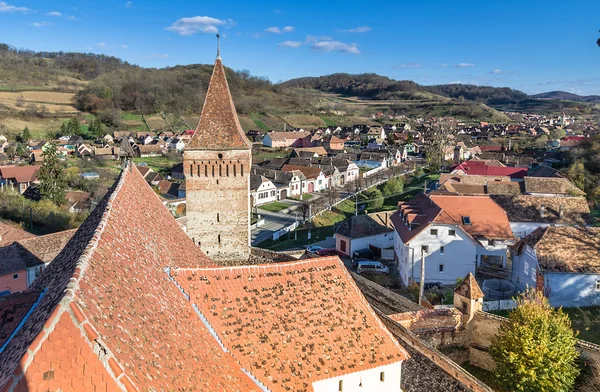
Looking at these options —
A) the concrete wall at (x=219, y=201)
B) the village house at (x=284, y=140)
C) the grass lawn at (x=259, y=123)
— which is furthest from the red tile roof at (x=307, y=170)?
the grass lawn at (x=259, y=123)

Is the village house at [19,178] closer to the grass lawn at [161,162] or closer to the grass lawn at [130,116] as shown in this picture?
the grass lawn at [161,162]

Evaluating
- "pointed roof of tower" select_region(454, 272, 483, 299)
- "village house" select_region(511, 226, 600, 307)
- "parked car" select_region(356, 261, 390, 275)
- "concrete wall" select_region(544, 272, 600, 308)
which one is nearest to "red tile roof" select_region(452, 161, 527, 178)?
"parked car" select_region(356, 261, 390, 275)

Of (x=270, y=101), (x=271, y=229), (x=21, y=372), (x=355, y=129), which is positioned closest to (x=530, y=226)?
(x=271, y=229)

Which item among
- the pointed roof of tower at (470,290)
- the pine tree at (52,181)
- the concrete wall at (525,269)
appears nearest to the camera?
the pointed roof of tower at (470,290)

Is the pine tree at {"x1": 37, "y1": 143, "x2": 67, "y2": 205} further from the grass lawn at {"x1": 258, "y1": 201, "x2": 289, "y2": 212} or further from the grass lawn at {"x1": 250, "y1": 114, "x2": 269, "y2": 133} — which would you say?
the grass lawn at {"x1": 250, "y1": 114, "x2": 269, "y2": 133}

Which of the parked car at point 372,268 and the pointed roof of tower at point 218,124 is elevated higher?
the pointed roof of tower at point 218,124

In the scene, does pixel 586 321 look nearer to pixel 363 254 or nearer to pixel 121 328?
pixel 363 254
